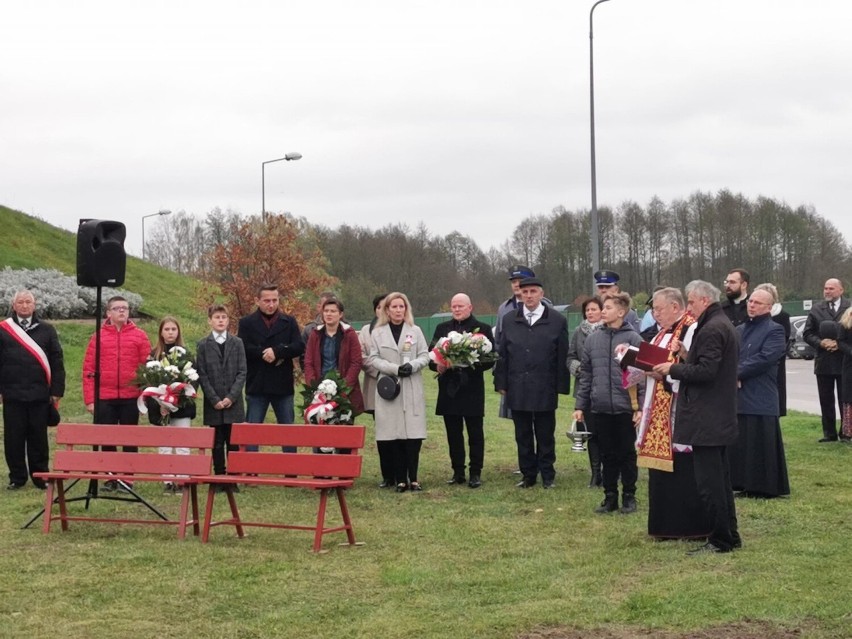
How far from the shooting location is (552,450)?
39.7 ft

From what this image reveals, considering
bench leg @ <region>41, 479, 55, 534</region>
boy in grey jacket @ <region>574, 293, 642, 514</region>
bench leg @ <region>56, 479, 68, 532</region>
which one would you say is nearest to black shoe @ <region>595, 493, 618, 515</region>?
boy in grey jacket @ <region>574, 293, 642, 514</region>

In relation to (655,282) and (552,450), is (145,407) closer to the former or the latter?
(552,450)

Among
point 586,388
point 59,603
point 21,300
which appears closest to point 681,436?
point 586,388

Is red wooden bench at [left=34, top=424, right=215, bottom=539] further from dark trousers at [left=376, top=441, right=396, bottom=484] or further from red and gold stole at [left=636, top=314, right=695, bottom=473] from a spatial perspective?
red and gold stole at [left=636, top=314, right=695, bottom=473]

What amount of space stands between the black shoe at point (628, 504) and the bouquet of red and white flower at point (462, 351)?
2.29 meters

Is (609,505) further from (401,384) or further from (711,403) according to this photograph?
(401,384)

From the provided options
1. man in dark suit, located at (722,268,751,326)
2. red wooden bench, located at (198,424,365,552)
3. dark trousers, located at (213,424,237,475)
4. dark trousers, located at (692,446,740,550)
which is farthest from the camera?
dark trousers, located at (213,424,237,475)

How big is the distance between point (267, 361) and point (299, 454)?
3417 millimetres

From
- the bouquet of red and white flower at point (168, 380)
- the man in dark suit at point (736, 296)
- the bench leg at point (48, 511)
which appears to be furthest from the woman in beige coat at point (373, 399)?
the man in dark suit at point (736, 296)

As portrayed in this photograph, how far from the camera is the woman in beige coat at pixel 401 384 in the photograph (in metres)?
12.0

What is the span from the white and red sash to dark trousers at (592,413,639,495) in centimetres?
576

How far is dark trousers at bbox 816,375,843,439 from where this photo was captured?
51.2ft

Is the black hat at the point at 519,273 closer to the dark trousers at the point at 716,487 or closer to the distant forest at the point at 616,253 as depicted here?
the dark trousers at the point at 716,487

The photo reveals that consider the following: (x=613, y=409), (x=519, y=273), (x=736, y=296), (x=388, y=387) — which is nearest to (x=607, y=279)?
(x=519, y=273)
